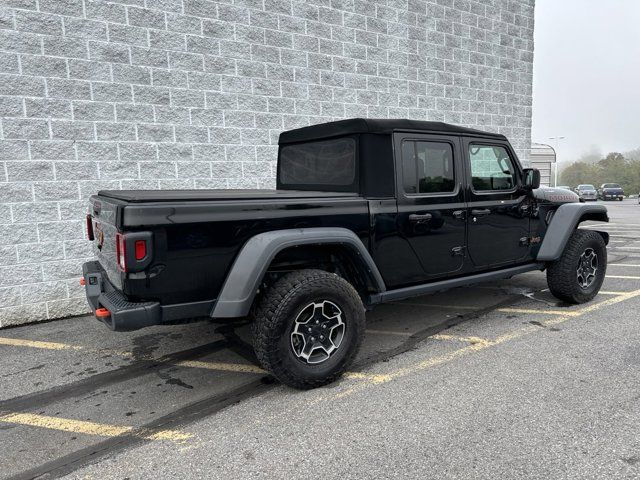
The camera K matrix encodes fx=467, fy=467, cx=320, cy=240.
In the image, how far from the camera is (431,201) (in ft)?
13.5

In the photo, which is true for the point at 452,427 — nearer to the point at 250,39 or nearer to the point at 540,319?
the point at 540,319

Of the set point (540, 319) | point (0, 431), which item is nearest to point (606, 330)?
point (540, 319)

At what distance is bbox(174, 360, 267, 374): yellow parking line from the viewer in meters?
3.81

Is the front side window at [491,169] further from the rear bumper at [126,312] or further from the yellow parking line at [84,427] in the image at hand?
the yellow parking line at [84,427]

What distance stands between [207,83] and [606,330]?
546cm

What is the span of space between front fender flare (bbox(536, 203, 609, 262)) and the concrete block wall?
3.73 meters

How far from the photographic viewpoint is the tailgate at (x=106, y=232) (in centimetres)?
307

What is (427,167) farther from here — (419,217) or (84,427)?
(84,427)

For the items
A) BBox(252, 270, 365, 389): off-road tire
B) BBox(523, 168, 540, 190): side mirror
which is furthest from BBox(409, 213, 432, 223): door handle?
BBox(523, 168, 540, 190): side mirror

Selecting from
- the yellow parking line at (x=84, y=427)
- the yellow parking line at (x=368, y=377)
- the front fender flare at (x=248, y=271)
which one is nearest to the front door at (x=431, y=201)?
the yellow parking line at (x=368, y=377)

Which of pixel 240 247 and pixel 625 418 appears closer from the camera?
pixel 625 418

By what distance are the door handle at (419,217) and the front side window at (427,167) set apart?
0.21 m

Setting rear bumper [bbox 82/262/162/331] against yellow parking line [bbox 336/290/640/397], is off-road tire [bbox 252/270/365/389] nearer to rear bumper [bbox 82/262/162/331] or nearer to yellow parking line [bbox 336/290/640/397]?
yellow parking line [bbox 336/290/640/397]

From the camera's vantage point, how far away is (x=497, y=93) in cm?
980
